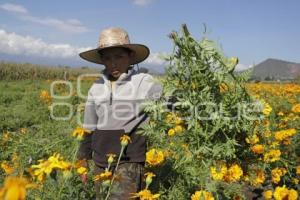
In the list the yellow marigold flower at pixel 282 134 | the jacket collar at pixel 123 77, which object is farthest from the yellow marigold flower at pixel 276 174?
the jacket collar at pixel 123 77

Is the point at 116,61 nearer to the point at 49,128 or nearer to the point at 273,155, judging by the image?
the point at 273,155

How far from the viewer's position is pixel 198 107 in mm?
2225

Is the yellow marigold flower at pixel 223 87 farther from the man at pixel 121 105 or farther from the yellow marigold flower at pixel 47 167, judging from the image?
the yellow marigold flower at pixel 47 167

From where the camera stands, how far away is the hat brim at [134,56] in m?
2.97

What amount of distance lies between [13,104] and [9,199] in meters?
10.8

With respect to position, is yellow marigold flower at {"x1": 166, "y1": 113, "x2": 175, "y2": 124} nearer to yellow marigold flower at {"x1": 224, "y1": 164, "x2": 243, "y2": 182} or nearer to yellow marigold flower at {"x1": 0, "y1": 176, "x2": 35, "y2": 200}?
yellow marigold flower at {"x1": 224, "y1": 164, "x2": 243, "y2": 182}

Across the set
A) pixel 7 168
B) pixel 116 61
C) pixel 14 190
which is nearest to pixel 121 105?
pixel 116 61

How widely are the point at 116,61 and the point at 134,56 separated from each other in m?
0.25

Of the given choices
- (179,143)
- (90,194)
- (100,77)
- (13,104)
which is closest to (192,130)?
(179,143)

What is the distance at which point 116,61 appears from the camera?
2926mm

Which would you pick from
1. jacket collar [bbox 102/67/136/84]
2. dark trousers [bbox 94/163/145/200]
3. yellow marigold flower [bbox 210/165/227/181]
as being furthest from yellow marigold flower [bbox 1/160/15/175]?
yellow marigold flower [bbox 210/165/227/181]

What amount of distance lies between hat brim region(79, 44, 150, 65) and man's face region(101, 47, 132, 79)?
0.19ft

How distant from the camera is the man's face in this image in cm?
292

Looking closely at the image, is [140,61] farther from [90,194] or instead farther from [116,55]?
[90,194]
